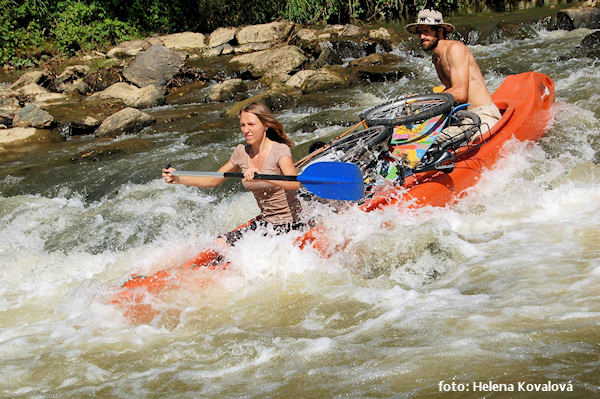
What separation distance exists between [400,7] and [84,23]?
8.78 meters

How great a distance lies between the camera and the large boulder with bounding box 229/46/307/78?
1265 cm

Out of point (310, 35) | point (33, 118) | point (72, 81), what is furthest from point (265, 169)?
point (310, 35)

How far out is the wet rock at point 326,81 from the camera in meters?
10.8

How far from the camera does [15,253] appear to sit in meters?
5.80

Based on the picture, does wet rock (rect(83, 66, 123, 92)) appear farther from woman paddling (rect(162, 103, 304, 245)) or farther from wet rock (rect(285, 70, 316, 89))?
woman paddling (rect(162, 103, 304, 245))

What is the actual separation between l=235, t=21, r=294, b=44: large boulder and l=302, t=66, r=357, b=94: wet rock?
482 cm

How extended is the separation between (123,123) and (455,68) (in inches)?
238

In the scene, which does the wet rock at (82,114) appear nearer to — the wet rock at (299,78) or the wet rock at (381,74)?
the wet rock at (299,78)

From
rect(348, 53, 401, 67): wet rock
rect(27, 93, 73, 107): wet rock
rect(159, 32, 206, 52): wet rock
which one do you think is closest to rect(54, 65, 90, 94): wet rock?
rect(27, 93, 73, 107): wet rock

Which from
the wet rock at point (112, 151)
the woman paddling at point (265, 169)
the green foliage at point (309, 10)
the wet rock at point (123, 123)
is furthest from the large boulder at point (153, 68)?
the woman paddling at point (265, 169)

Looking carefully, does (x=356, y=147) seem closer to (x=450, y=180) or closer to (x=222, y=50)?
(x=450, y=180)

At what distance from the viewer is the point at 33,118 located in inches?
410

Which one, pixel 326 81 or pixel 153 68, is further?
pixel 153 68

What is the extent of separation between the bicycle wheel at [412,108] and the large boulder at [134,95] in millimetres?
7358
